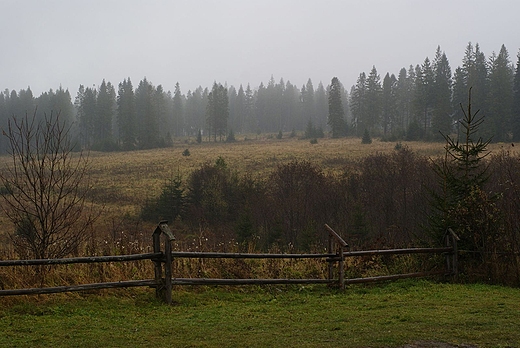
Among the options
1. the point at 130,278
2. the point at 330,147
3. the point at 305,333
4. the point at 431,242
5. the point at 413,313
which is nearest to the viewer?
the point at 305,333

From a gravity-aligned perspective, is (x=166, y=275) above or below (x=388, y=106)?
below

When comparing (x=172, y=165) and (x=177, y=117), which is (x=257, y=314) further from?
(x=177, y=117)

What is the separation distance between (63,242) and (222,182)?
28003 millimetres

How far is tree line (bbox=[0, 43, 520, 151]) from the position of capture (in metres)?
67.9

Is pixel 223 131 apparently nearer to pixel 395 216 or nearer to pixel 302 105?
pixel 302 105

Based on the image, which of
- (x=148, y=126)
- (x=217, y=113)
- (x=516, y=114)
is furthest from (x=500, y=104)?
(x=148, y=126)

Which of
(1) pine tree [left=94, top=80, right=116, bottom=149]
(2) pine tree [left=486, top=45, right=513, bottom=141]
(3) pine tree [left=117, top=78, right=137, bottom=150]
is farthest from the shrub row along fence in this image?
(1) pine tree [left=94, top=80, right=116, bottom=149]

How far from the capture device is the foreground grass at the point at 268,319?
19.3 feet

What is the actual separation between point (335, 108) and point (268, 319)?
81.6m

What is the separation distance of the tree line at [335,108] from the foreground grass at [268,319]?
51.6 metres

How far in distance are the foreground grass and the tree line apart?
51637mm

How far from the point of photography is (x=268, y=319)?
718 cm

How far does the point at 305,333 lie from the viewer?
6.28 metres

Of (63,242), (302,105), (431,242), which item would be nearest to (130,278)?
(63,242)
